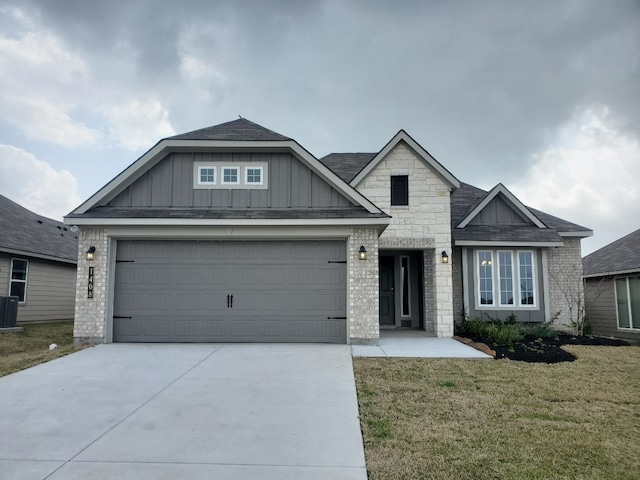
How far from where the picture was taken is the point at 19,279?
14516 mm

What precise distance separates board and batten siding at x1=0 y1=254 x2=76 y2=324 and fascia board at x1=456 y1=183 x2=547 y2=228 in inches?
564

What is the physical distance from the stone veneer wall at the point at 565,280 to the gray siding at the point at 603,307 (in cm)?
212

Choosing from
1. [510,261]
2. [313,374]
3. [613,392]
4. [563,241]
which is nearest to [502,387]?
[613,392]

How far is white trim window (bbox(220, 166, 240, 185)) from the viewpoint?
33.7ft

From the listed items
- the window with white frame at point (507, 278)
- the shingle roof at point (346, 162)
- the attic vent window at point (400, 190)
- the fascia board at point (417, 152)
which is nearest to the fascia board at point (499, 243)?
the window with white frame at point (507, 278)

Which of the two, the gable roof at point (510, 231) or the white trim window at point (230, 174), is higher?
the white trim window at point (230, 174)

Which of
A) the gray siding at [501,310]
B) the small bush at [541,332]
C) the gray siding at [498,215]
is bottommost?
the small bush at [541,332]

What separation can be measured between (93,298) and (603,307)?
16048mm

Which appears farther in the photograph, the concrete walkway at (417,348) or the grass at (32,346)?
the concrete walkway at (417,348)

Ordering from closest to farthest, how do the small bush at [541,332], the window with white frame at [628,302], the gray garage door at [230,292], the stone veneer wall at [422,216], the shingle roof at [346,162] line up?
1. the gray garage door at [230,292]
2. the small bush at [541,332]
3. the stone veneer wall at [422,216]
4. the window with white frame at [628,302]
5. the shingle roof at [346,162]

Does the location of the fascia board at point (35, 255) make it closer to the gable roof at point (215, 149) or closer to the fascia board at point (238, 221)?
the gable roof at point (215, 149)

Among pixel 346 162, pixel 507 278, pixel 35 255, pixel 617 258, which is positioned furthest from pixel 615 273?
pixel 35 255

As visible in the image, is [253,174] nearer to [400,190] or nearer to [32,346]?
[400,190]

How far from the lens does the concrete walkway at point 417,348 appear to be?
8.63 meters
